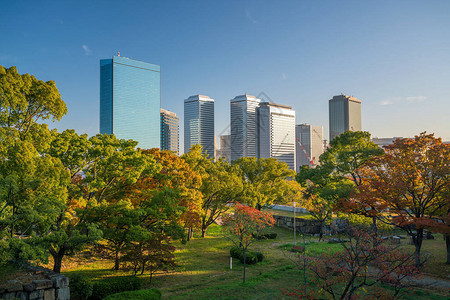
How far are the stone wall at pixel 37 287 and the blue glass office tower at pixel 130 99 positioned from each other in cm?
13128

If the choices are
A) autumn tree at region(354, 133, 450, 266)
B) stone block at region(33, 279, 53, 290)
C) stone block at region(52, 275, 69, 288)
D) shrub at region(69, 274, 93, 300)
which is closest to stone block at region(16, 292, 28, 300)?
stone block at region(33, 279, 53, 290)

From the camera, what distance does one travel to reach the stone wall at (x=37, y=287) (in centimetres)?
949

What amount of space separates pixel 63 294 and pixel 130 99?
5536 inches

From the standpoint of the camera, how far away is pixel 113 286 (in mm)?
11805

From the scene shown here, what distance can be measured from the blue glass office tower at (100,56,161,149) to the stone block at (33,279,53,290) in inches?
5191

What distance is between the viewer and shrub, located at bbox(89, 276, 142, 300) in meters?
11.5

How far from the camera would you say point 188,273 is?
1588 cm

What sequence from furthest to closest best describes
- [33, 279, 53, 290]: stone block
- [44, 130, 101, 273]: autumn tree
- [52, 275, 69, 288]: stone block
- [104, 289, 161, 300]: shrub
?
[44, 130, 101, 273]: autumn tree < [52, 275, 69, 288]: stone block < [104, 289, 161, 300]: shrub < [33, 279, 53, 290]: stone block

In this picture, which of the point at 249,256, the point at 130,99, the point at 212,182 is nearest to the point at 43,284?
the point at 249,256

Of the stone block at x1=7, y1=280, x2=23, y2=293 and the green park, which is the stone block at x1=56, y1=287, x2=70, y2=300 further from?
the stone block at x1=7, y1=280, x2=23, y2=293

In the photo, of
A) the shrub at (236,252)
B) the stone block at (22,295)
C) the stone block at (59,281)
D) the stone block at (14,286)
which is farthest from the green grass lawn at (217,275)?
the stone block at (14,286)

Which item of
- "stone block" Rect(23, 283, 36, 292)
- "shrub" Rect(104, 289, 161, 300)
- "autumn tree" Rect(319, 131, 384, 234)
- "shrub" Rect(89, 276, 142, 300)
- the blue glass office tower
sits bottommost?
"shrub" Rect(89, 276, 142, 300)

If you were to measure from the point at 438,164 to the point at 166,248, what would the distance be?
46.9 ft

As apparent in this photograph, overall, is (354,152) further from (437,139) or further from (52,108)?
(52,108)
